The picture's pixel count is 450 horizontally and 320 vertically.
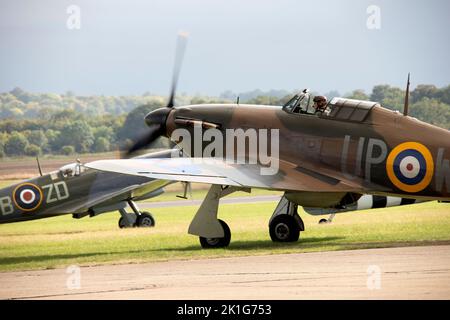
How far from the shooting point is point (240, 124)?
2070 cm

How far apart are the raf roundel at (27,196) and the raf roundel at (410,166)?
459 inches

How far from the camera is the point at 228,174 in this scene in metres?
19.3

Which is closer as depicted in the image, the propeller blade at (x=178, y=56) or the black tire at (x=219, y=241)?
the black tire at (x=219, y=241)

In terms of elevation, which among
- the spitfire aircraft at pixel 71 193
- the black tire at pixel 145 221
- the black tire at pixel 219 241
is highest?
the black tire at pixel 219 241

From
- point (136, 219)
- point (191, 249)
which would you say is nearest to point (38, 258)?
point (191, 249)

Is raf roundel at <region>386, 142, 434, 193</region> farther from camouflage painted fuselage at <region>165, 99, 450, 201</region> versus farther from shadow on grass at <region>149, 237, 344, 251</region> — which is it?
shadow on grass at <region>149, 237, 344, 251</region>

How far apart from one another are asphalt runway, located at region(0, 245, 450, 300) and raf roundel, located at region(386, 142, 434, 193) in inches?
45.4

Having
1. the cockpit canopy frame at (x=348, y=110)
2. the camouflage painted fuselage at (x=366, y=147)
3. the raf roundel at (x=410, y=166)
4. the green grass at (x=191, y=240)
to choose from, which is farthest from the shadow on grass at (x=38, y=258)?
the raf roundel at (x=410, y=166)

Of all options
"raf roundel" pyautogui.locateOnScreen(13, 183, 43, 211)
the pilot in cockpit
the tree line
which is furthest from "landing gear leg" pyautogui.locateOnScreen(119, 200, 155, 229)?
the tree line

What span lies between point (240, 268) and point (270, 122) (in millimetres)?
4540

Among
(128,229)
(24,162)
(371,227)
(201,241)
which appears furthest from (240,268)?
(24,162)

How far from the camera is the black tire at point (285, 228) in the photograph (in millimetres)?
20172

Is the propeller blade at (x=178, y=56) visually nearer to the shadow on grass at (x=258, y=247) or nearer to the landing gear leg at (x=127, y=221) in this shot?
the shadow on grass at (x=258, y=247)
